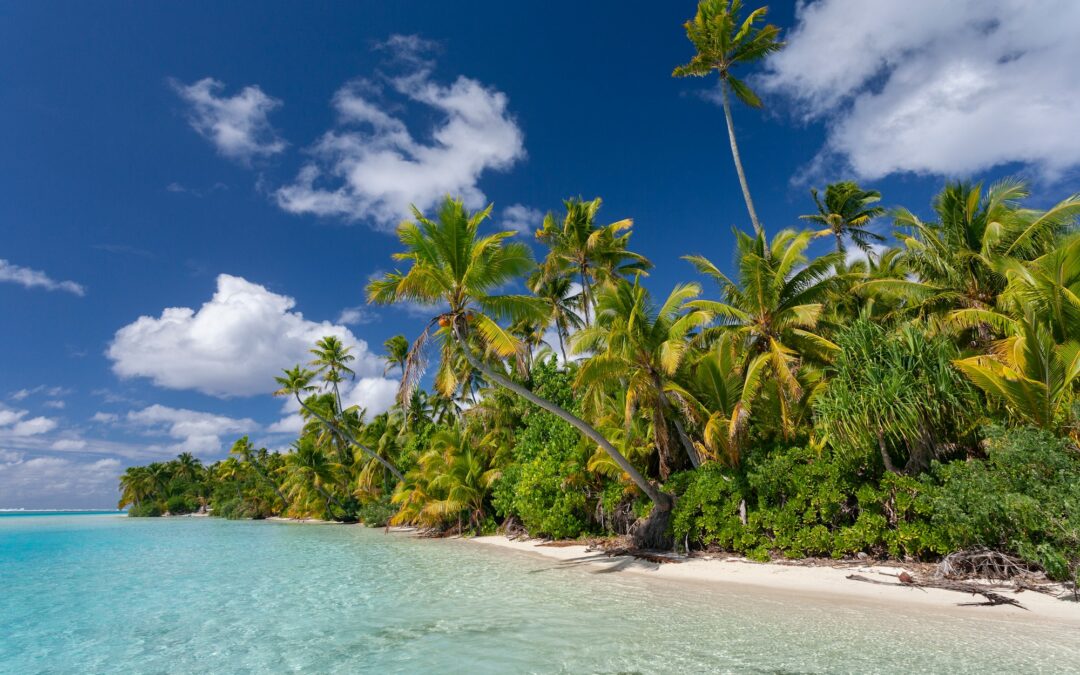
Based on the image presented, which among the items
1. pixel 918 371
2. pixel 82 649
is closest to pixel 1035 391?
pixel 918 371

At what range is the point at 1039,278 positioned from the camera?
969 cm

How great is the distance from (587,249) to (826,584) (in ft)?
52.2

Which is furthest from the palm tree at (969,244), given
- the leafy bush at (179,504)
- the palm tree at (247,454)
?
the leafy bush at (179,504)

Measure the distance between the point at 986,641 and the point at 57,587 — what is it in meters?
18.7

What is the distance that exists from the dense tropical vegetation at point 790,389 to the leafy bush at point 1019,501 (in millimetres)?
33

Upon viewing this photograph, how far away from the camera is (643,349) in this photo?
1356 centimetres

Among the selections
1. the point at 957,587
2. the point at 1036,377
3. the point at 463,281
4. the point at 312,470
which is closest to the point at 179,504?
the point at 312,470

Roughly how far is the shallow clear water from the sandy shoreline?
60cm

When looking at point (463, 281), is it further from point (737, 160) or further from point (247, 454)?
point (247, 454)

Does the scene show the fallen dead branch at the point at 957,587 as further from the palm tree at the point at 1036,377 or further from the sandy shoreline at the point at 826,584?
the palm tree at the point at 1036,377

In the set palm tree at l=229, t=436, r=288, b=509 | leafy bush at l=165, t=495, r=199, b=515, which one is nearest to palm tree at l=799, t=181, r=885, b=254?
palm tree at l=229, t=436, r=288, b=509

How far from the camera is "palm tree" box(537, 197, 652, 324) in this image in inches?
893

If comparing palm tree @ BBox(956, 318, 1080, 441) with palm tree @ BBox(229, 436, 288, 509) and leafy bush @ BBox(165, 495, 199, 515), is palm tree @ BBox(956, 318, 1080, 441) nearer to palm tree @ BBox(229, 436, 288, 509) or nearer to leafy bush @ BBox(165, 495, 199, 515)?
palm tree @ BBox(229, 436, 288, 509)

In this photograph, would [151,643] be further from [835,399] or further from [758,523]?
[835,399]
